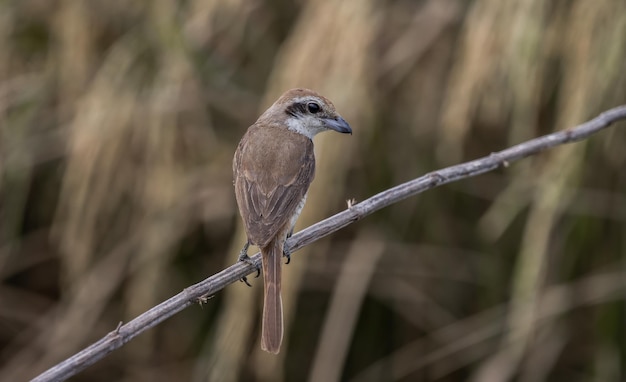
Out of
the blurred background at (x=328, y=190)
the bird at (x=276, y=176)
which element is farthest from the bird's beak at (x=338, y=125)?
the blurred background at (x=328, y=190)

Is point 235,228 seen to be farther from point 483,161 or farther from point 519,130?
point 483,161

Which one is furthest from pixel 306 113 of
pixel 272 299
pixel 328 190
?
pixel 272 299

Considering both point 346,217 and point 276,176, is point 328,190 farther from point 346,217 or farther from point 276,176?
point 346,217

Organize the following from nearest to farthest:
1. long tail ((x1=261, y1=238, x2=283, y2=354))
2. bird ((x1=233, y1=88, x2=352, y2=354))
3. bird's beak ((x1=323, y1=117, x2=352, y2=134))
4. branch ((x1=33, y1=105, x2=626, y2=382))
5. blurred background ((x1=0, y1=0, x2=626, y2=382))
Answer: branch ((x1=33, y1=105, x2=626, y2=382)), long tail ((x1=261, y1=238, x2=283, y2=354)), bird ((x1=233, y1=88, x2=352, y2=354)), bird's beak ((x1=323, y1=117, x2=352, y2=134)), blurred background ((x1=0, y1=0, x2=626, y2=382))

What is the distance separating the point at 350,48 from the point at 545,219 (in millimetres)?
852

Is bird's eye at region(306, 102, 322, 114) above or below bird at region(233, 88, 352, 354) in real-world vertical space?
above

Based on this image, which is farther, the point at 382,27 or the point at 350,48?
the point at 382,27

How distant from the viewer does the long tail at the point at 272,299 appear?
2025 millimetres

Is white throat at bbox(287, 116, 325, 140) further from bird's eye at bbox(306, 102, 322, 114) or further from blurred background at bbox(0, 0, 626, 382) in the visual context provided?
blurred background at bbox(0, 0, 626, 382)

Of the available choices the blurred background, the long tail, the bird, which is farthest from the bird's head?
the long tail

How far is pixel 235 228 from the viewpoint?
359cm

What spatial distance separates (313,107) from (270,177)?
1.12 feet

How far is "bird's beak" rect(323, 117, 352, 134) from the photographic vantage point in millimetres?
2623

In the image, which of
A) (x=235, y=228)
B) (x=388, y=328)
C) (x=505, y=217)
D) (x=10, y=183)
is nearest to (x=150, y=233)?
(x=235, y=228)
